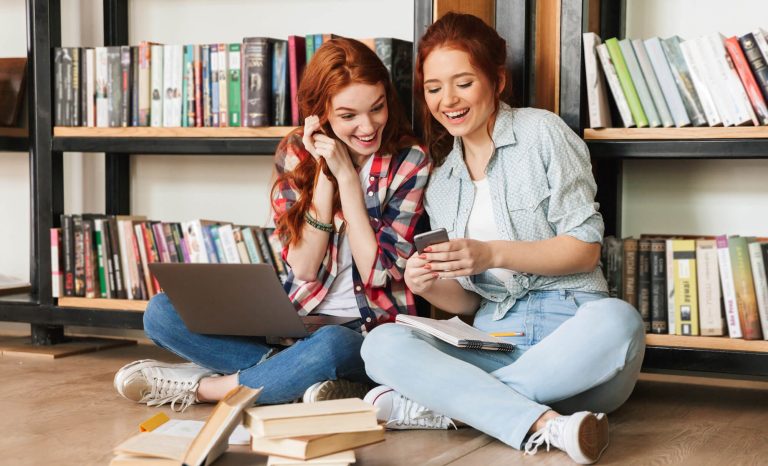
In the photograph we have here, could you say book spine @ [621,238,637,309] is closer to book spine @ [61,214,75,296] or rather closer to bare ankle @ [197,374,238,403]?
bare ankle @ [197,374,238,403]

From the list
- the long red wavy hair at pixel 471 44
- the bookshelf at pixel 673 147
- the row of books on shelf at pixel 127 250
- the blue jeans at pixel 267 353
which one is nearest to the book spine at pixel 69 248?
the row of books on shelf at pixel 127 250

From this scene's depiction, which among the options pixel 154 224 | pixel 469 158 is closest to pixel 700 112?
pixel 469 158

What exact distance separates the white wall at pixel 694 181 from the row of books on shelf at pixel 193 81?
60 cm

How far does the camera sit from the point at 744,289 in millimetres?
2027

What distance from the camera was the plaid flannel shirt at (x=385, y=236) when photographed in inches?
78.8

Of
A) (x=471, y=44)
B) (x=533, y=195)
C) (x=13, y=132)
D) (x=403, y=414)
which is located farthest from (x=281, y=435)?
(x=13, y=132)

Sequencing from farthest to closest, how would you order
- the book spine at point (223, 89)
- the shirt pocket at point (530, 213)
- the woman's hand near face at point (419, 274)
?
the book spine at point (223, 89) → the shirt pocket at point (530, 213) → the woman's hand near face at point (419, 274)

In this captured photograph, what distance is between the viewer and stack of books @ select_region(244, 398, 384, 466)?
1.44 meters

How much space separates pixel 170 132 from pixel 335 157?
0.62 m

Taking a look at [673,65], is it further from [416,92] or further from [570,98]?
[416,92]

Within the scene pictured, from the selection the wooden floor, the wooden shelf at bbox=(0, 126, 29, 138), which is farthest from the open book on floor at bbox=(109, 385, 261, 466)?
the wooden shelf at bbox=(0, 126, 29, 138)

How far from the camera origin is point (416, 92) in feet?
6.74

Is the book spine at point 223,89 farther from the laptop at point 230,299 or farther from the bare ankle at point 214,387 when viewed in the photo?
the bare ankle at point 214,387

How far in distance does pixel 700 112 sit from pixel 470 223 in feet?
1.75
